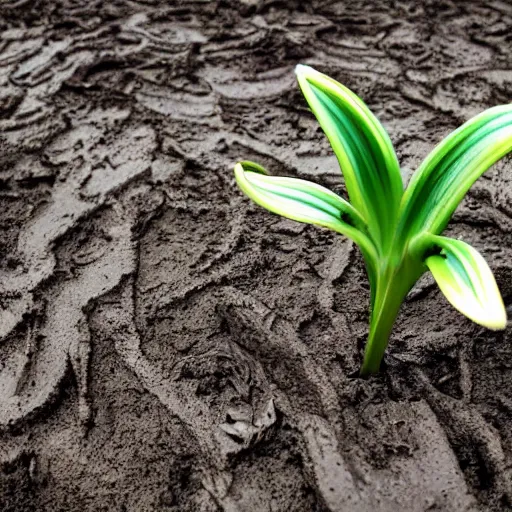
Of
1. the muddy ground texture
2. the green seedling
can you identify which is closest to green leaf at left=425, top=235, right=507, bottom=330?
the green seedling

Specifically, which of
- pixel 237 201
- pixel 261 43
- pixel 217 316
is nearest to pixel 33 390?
pixel 217 316

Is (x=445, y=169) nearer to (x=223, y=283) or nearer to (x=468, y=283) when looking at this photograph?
(x=468, y=283)

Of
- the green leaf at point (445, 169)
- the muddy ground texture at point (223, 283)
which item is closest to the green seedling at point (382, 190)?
the green leaf at point (445, 169)

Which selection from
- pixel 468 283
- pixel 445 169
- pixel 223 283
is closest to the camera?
pixel 468 283

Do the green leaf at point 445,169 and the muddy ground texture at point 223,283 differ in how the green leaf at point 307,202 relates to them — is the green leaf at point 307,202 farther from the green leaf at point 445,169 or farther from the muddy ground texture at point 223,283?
the muddy ground texture at point 223,283

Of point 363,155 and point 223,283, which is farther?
point 223,283

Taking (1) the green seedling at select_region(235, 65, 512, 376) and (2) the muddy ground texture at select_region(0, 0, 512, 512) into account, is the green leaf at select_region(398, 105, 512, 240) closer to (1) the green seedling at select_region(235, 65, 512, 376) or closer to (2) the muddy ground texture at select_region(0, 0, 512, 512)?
(1) the green seedling at select_region(235, 65, 512, 376)

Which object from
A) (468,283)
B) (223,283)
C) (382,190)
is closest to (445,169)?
(382,190)

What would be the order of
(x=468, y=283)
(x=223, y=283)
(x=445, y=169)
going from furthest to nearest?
(x=223, y=283) < (x=445, y=169) < (x=468, y=283)
